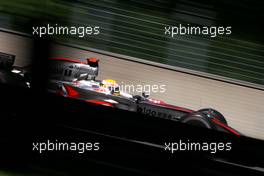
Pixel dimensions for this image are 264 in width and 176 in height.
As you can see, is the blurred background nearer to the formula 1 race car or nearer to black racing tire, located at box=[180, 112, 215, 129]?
black racing tire, located at box=[180, 112, 215, 129]

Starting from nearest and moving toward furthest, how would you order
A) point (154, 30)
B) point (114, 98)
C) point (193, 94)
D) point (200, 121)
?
point (154, 30) < point (200, 121) < point (114, 98) < point (193, 94)

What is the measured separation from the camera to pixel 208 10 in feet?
9.35

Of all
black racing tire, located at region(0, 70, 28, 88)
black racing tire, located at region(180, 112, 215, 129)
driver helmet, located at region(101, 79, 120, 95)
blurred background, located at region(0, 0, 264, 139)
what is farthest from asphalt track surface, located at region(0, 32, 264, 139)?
blurred background, located at region(0, 0, 264, 139)

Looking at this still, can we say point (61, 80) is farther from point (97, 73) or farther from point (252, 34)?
point (252, 34)

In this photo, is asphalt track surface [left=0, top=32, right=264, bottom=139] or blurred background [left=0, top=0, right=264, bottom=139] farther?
asphalt track surface [left=0, top=32, right=264, bottom=139]

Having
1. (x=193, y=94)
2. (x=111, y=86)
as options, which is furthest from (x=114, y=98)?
(x=193, y=94)

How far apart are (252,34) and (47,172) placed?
2063mm

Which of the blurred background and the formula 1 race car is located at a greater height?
the blurred background

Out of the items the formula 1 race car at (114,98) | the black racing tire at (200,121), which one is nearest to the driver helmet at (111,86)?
the formula 1 race car at (114,98)

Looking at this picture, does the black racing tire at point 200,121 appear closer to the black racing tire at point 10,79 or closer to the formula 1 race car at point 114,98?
the formula 1 race car at point 114,98

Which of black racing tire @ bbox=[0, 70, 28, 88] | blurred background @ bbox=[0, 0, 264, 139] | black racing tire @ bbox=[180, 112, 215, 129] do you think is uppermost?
blurred background @ bbox=[0, 0, 264, 139]

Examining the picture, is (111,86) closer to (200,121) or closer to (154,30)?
(200,121)

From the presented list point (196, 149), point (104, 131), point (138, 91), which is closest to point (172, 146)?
point (196, 149)

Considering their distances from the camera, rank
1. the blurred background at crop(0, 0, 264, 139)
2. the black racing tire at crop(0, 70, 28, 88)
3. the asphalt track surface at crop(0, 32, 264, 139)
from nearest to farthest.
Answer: the blurred background at crop(0, 0, 264, 139), the black racing tire at crop(0, 70, 28, 88), the asphalt track surface at crop(0, 32, 264, 139)
